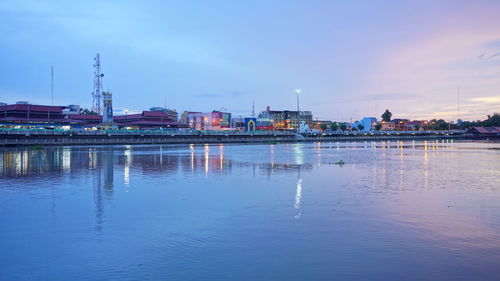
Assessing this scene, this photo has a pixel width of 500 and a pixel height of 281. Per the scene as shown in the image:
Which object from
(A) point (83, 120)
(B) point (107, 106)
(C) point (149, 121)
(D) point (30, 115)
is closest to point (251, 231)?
(D) point (30, 115)

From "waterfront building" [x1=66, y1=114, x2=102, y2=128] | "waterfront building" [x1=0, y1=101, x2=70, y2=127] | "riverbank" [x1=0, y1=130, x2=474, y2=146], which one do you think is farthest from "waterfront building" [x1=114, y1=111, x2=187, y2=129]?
"riverbank" [x1=0, y1=130, x2=474, y2=146]

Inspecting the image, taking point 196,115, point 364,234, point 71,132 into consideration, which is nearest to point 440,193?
point 364,234

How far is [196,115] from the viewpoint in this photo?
195m

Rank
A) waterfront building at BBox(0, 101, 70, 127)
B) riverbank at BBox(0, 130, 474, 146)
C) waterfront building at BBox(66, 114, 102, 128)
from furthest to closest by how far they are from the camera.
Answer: waterfront building at BBox(66, 114, 102, 128) < waterfront building at BBox(0, 101, 70, 127) < riverbank at BBox(0, 130, 474, 146)

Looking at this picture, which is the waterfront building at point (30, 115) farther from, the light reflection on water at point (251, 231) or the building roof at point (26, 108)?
the light reflection on water at point (251, 231)

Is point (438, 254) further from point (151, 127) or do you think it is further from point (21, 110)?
point (151, 127)

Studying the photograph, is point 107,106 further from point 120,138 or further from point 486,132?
point 486,132

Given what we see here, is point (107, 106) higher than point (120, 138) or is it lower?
higher

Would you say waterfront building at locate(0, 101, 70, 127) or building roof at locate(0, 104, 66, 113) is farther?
building roof at locate(0, 104, 66, 113)

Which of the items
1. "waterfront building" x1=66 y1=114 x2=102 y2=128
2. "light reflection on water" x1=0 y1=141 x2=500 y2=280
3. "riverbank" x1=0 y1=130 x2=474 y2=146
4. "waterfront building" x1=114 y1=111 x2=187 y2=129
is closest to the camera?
"light reflection on water" x1=0 y1=141 x2=500 y2=280

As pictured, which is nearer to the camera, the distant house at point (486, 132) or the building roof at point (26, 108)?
the building roof at point (26, 108)

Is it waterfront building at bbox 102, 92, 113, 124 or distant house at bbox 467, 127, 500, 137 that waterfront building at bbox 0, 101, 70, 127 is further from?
distant house at bbox 467, 127, 500, 137

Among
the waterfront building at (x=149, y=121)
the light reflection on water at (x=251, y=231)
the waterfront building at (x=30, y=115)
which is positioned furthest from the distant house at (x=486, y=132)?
the light reflection on water at (x=251, y=231)

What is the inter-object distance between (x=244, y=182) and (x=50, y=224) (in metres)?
13.2
